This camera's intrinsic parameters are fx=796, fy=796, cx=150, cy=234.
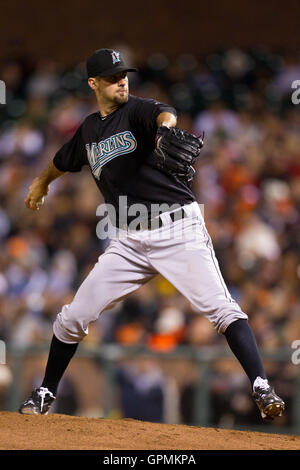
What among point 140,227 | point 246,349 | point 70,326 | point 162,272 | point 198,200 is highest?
point 198,200

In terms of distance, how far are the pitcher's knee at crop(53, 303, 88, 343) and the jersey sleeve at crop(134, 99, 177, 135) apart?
950mm

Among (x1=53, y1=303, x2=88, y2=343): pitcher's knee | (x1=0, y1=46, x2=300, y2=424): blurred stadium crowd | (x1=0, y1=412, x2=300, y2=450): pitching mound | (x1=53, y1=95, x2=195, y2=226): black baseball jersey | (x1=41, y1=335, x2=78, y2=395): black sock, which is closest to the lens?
(x1=0, y1=412, x2=300, y2=450): pitching mound

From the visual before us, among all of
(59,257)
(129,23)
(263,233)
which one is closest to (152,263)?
(263,233)

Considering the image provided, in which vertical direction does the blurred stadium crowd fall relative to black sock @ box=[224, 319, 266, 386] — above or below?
above

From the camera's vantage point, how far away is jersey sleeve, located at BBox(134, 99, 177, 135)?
142 inches

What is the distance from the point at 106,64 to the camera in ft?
12.4

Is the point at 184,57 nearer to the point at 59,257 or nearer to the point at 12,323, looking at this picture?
the point at 59,257

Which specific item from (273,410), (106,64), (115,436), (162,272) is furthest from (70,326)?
(106,64)

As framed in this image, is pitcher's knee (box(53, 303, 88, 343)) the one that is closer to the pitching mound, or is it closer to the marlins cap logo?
the pitching mound

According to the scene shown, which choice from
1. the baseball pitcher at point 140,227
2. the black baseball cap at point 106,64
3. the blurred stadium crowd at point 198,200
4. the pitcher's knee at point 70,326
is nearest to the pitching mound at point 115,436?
the baseball pitcher at point 140,227

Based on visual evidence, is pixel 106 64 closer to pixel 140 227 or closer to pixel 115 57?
pixel 115 57

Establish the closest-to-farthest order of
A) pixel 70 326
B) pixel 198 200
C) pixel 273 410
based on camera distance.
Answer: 1. pixel 273 410
2. pixel 70 326
3. pixel 198 200

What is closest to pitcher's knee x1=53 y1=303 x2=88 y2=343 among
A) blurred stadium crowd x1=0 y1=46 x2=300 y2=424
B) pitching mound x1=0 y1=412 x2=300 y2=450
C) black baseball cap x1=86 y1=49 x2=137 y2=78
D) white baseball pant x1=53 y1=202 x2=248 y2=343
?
white baseball pant x1=53 y1=202 x2=248 y2=343

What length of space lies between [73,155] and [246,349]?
1337 mm
